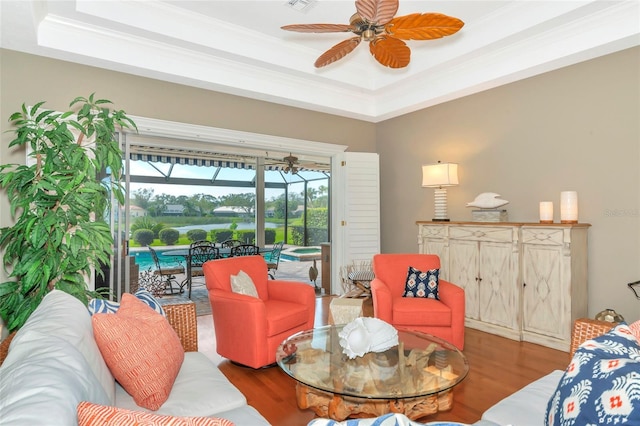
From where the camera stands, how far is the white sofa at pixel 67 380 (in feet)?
2.66

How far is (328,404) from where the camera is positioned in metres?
2.29

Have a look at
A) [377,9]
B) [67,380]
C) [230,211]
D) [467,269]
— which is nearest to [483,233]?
[467,269]

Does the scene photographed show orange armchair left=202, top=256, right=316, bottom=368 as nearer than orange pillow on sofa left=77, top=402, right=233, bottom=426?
No

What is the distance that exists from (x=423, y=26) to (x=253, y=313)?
7.82 ft

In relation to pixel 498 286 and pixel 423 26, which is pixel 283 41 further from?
pixel 498 286

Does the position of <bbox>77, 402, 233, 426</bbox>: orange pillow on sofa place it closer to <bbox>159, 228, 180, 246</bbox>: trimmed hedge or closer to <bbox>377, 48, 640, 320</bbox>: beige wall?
<bbox>377, 48, 640, 320</bbox>: beige wall

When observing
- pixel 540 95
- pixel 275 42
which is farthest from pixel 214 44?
pixel 540 95

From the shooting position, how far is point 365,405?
2.14 m

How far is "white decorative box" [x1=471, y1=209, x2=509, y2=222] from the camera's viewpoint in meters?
4.17

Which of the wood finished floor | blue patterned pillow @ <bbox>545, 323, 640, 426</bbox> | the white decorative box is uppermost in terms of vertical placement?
Result: the white decorative box

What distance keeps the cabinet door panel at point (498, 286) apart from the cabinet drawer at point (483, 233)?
0.07 m

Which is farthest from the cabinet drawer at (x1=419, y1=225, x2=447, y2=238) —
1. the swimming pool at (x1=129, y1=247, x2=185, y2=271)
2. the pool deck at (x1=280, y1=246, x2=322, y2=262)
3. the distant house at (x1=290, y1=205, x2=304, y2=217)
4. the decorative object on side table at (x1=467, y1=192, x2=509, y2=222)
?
the swimming pool at (x1=129, y1=247, x2=185, y2=271)

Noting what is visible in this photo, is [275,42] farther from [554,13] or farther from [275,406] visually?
[275,406]

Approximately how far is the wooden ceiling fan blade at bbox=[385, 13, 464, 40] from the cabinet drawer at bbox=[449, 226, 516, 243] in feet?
7.60
